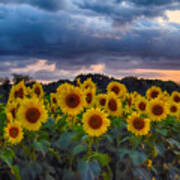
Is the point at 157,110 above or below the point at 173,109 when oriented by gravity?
above

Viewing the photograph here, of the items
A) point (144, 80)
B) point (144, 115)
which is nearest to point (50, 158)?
point (144, 115)

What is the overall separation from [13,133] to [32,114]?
34cm

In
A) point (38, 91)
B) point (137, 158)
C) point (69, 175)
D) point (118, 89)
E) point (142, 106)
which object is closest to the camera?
point (69, 175)

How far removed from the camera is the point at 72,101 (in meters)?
3.87

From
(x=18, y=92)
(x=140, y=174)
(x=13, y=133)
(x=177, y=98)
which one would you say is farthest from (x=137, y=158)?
(x=177, y=98)

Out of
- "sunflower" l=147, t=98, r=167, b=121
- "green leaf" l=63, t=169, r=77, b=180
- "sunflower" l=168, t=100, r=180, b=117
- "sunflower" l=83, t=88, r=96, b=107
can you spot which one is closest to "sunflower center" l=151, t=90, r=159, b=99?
"sunflower" l=168, t=100, r=180, b=117

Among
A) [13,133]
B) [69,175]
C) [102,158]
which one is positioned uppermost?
[13,133]

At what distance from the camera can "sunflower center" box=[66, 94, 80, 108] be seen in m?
3.85

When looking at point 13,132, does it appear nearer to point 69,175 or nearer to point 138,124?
point 69,175

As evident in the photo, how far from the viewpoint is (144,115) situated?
5.50 meters

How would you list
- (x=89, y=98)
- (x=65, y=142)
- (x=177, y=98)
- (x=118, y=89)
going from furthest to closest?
(x=177, y=98)
(x=118, y=89)
(x=89, y=98)
(x=65, y=142)

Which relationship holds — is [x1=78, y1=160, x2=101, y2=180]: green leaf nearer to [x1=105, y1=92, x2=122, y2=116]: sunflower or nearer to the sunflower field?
the sunflower field

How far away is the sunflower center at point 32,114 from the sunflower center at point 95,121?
0.71 meters

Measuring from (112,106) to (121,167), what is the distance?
1.11 metres
